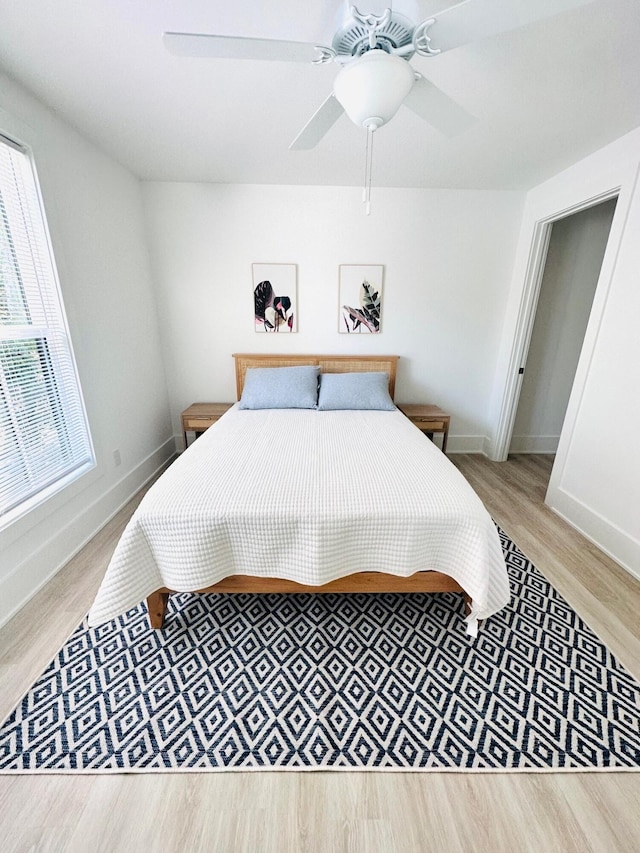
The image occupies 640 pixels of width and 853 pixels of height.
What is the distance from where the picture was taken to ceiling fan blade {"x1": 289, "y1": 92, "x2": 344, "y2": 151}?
129 cm

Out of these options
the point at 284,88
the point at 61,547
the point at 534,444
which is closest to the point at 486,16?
the point at 284,88

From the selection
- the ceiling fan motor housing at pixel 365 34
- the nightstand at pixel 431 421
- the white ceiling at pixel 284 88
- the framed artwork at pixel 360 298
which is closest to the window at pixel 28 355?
the white ceiling at pixel 284 88

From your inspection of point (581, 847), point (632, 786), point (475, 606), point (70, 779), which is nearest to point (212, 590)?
point (70, 779)

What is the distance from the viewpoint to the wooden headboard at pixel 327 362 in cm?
309

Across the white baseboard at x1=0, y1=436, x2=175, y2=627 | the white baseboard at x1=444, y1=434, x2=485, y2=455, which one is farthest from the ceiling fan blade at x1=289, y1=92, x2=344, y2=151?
the white baseboard at x1=444, y1=434, x2=485, y2=455

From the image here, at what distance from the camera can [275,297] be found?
3012mm

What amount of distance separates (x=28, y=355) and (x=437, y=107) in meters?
2.26

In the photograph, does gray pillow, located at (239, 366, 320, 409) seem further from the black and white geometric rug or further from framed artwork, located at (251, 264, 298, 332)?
the black and white geometric rug

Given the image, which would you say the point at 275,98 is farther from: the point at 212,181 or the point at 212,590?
the point at 212,590

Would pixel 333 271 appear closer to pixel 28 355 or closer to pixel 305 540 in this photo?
pixel 28 355

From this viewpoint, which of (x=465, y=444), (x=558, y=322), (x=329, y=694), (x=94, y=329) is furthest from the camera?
(x=465, y=444)

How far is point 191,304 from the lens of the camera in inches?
120

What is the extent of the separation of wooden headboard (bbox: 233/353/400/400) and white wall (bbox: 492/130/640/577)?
4.87ft

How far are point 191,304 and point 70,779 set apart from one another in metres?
3.04
